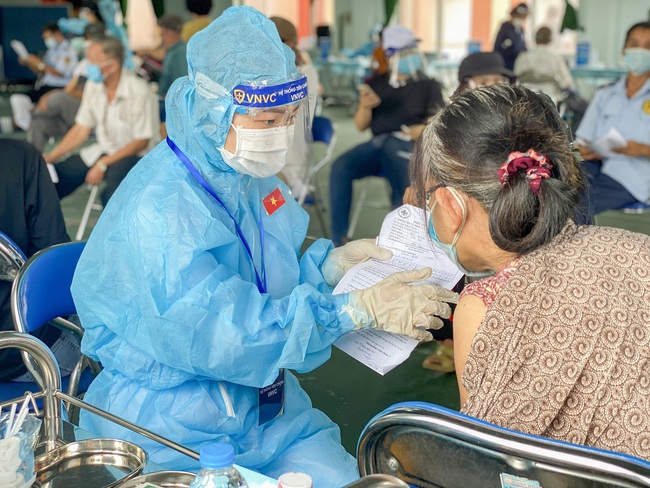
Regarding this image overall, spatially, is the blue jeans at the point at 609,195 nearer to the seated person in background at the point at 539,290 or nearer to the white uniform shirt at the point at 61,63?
the seated person in background at the point at 539,290

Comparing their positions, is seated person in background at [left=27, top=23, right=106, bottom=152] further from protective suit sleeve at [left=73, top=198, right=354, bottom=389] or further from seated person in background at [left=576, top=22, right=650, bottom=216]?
protective suit sleeve at [left=73, top=198, right=354, bottom=389]

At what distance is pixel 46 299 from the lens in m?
1.78

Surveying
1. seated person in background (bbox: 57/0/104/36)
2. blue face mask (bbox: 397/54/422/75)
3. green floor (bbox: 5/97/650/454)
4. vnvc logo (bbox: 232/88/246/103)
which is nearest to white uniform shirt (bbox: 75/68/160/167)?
blue face mask (bbox: 397/54/422/75)

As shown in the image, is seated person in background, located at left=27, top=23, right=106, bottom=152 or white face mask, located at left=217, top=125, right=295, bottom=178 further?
seated person in background, located at left=27, top=23, right=106, bottom=152

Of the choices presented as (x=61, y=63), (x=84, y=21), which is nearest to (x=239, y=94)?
(x=61, y=63)

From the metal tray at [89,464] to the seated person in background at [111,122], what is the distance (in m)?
3.31

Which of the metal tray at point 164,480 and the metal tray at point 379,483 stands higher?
the metal tray at point 379,483

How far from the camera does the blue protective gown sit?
1.36 meters

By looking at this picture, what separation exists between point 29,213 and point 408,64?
118 inches

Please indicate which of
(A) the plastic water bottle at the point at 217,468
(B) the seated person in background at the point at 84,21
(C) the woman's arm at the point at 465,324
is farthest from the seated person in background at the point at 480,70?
(B) the seated person in background at the point at 84,21

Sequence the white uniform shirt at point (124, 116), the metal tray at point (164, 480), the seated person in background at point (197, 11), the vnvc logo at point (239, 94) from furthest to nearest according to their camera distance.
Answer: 1. the seated person in background at point (197, 11)
2. the white uniform shirt at point (124, 116)
3. the vnvc logo at point (239, 94)
4. the metal tray at point (164, 480)

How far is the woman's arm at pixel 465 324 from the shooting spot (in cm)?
118

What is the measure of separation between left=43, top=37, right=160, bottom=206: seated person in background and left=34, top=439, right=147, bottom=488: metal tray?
3313mm

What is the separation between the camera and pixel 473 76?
12.3 feet
